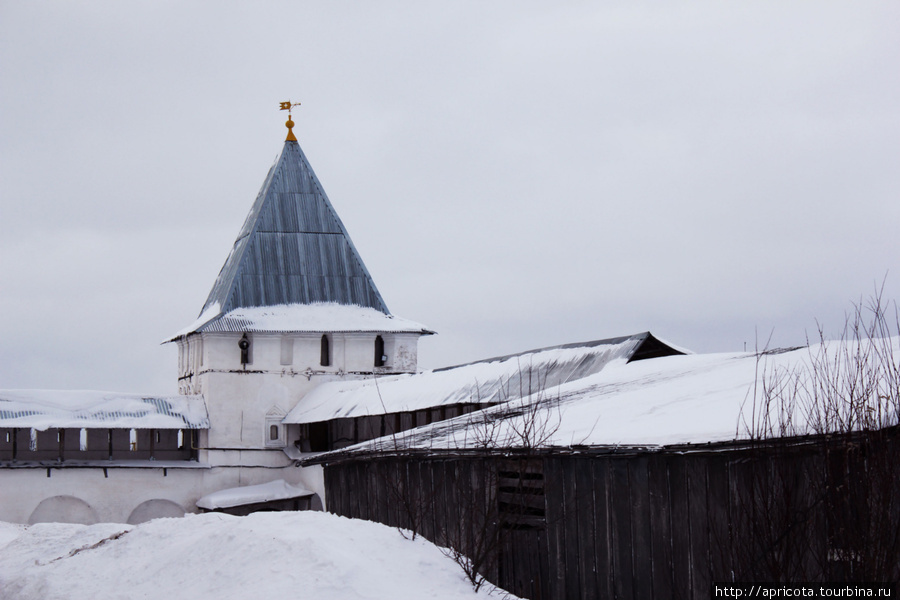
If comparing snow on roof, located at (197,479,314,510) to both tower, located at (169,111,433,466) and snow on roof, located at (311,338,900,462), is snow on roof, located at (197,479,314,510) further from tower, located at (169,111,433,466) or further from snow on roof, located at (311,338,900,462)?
snow on roof, located at (311,338,900,462)

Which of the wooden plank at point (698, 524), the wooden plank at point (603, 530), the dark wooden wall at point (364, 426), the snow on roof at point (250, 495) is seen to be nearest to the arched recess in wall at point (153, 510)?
the snow on roof at point (250, 495)

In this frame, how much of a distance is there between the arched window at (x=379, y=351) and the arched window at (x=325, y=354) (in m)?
1.27

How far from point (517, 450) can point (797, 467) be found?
318 centimetres

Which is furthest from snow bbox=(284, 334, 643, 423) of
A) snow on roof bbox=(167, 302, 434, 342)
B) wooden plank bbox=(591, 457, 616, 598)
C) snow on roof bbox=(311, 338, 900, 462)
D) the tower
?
wooden plank bbox=(591, 457, 616, 598)

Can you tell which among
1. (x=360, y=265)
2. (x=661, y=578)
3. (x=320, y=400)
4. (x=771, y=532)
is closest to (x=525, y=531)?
(x=661, y=578)

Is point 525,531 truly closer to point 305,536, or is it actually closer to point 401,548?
point 401,548

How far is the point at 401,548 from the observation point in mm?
10383

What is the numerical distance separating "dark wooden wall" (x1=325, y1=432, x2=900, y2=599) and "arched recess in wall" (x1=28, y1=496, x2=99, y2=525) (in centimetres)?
1603

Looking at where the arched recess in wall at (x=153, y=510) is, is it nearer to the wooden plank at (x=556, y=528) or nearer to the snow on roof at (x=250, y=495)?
the snow on roof at (x=250, y=495)

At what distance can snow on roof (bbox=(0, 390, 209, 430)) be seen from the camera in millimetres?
27578

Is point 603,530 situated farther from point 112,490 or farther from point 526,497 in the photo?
point 112,490

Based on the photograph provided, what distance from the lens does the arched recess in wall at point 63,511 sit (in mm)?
26766

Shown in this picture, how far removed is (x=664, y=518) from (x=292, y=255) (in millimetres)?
22915

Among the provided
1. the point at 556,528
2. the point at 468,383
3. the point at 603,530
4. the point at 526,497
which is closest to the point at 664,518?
the point at 603,530
